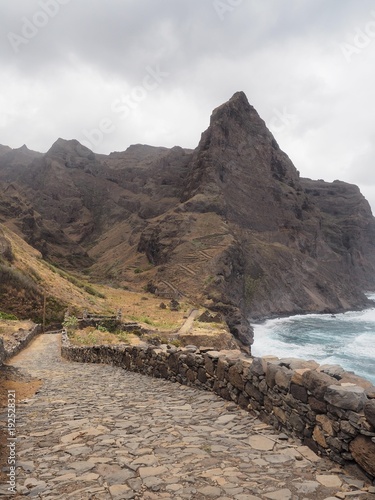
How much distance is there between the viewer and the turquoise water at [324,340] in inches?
2306

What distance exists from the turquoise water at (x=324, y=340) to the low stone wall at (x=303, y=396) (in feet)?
137

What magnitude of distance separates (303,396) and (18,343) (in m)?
23.2

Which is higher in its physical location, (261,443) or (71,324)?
(71,324)

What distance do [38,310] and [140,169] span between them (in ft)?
480

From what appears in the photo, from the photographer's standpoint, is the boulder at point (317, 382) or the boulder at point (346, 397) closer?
the boulder at point (346, 397)

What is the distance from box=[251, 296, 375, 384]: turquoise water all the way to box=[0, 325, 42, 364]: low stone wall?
3698 cm

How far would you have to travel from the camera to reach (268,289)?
361ft

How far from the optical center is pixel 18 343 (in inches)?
991

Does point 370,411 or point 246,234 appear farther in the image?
point 246,234

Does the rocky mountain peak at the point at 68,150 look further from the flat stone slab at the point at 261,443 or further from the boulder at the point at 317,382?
the boulder at the point at 317,382

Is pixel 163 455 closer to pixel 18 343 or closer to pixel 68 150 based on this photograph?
pixel 18 343

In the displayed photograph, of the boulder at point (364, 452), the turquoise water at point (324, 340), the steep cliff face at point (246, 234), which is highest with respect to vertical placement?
the steep cliff face at point (246, 234)

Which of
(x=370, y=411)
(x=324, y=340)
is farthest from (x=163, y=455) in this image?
(x=324, y=340)

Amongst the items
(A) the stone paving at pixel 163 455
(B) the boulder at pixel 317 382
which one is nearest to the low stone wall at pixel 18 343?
(A) the stone paving at pixel 163 455
